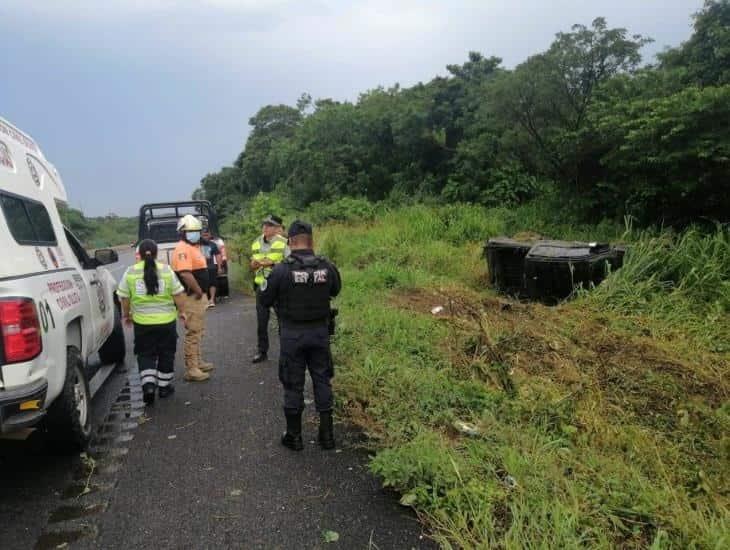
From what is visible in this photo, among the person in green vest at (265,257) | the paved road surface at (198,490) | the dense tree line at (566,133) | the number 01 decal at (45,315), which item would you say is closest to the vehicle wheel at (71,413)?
the paved road surface at (198,490)

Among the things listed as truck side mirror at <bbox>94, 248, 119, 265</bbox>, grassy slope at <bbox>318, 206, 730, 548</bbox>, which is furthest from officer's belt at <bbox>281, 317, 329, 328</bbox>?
truck side mirror at <bbox>94, 248, 119, 265</bbox>

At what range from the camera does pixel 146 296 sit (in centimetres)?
494

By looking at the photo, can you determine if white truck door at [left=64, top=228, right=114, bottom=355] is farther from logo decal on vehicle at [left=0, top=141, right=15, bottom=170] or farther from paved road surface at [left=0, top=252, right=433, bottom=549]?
logo decal on vehicle at [left=0, top=141, right=15, bottom=170]

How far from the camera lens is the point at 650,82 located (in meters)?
12.2

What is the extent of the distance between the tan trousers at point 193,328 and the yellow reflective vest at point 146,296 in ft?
1.87

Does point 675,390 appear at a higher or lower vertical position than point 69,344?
lower

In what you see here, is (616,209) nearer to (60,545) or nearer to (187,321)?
(187,321)

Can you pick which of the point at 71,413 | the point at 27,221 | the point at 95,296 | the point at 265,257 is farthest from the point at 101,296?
the point at 71,413

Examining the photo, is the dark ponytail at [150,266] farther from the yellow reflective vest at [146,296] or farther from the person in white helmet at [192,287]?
the person in white helmet at [192,287]

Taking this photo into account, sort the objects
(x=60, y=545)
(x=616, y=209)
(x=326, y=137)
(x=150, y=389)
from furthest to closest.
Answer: (x=326, y=137) → (x=616, y=209) → (x=150, y=389) → (x=60, y=545)

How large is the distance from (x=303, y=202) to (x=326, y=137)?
3.66 m

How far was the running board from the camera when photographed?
16.9ft

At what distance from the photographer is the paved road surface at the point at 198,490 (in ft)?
9.50

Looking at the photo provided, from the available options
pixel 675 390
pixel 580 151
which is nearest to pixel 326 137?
pixel 580 151
